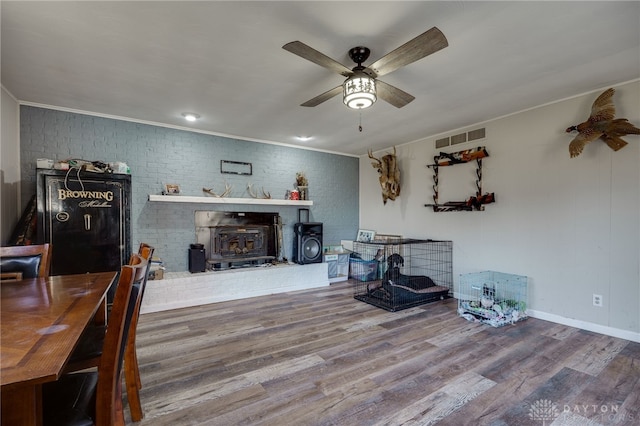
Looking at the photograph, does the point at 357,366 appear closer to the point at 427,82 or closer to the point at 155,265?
the point at 427,82

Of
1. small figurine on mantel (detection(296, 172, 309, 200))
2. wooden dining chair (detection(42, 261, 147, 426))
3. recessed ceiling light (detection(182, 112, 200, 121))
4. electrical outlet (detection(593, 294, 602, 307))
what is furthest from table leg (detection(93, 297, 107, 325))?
electrical outlet (detection(593, 294, 602, 307))

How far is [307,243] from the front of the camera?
5.07 meters

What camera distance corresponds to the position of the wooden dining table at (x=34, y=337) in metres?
0.75

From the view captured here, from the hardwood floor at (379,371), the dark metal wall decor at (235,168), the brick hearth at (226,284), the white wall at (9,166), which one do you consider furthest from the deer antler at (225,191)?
the white wall at (9,166)

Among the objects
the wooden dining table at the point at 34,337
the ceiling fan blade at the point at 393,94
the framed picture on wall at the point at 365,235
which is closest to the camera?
the wooden dining table at the point at 34,337

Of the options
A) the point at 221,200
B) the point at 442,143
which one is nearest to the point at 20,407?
the point at 221,200

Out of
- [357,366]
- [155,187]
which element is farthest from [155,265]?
[357,366]

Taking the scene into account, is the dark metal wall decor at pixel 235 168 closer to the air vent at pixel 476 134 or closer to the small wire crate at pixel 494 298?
the air vent at pixel 476 134

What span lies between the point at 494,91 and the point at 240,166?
368cm

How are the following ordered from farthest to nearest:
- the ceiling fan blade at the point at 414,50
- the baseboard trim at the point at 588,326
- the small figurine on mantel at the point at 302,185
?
1. the small figurine on mantel at the point at 302,185
2. the baseboard trim at the point at 588,326
3. the ceiling fan blade at the point at 414,50

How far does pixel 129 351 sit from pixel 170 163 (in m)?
3.11

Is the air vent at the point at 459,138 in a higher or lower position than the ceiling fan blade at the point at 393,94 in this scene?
higher

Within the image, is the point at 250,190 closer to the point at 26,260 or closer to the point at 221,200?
the point at 221,200

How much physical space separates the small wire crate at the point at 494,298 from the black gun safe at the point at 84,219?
4.25m
